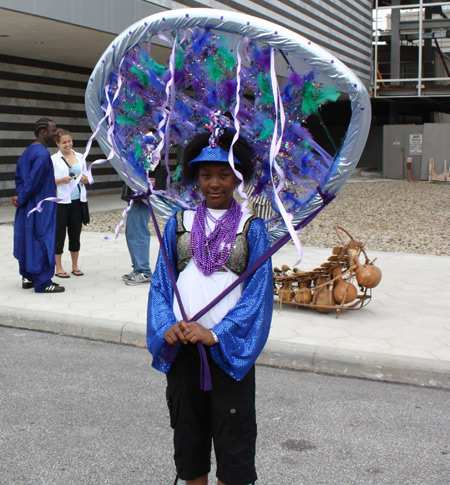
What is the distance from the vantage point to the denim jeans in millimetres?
7953

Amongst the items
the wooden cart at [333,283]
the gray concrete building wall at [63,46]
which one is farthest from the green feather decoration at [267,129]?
the gray concrete building wall at [63,46]

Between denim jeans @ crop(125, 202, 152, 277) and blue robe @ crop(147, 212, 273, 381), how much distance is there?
5097mm

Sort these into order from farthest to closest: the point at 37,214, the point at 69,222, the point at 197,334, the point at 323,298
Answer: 1. the point at 69,222
2. the point at 37,214
3. the point at 323,298
4. the point at 197,334

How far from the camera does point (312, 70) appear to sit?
9.18 feet

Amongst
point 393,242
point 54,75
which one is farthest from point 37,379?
point 54,75

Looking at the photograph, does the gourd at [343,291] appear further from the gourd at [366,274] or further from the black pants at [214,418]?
the black pants at [214,418]

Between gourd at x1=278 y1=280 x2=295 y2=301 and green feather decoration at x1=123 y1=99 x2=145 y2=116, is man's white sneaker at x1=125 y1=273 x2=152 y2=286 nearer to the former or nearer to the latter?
gourd at x1=278 y1=280 x2=295 y2=301

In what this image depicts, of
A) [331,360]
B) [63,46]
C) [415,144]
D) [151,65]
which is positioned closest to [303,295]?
[331,360]

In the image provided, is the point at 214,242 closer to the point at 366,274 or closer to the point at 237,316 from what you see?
the point at 237,316

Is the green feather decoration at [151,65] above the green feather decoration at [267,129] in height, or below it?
above

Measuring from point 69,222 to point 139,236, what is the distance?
3.07 feet

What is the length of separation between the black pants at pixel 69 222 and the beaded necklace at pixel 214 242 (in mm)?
5521

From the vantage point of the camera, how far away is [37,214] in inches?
293

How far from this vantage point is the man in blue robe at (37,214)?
23.8 ft
